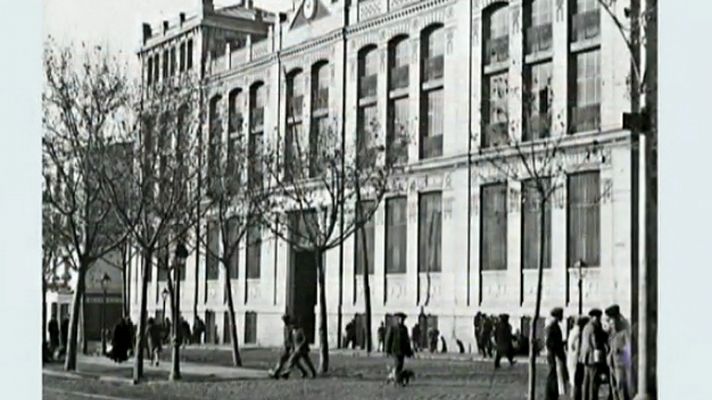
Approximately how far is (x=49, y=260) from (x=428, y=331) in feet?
14.6

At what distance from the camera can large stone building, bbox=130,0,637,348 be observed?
720 cm

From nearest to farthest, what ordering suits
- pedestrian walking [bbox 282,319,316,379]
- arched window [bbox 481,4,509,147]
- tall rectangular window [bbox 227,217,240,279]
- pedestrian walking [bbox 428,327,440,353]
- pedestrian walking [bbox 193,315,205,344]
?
arched window [bbox 481,4,509,147] < pedestrian walking [bbox 428,327,440,353] < pedestrian walking [bbox 282,319,316,379] < tall rectangular window [bbox 227,217,240,279] < pedestrian walking [bbox 193,315,205,344]

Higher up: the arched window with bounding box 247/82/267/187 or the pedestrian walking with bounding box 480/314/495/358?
the arched window with bounding box 247/82/267/187

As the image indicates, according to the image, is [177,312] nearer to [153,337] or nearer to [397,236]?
[153,337]

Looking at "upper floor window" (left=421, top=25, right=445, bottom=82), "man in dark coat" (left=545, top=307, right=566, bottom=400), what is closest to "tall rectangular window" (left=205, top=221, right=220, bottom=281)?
"upper floor window" (left=421, top=25, right=445, bottom=82)

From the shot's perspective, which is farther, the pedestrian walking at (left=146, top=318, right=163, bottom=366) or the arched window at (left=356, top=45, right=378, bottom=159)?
the pedestrian walking at (left=146, top=318, right=163, bottom=366)

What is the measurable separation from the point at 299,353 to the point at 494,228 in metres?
1.81

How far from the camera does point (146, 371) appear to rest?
10.1 meters

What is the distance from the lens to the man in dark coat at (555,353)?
7.33 meters

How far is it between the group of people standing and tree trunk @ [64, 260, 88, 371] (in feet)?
15.6

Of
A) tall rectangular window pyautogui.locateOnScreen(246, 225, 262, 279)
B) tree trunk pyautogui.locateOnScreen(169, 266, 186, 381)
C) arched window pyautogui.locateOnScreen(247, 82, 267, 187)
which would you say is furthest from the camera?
tree trunk pyautogui.locateOnScreen(169, 266, 186, 381)

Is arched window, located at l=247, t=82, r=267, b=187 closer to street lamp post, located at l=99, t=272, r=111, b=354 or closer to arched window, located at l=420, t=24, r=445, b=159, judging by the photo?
arched window, located at l=420, t=24, r=445, b=159

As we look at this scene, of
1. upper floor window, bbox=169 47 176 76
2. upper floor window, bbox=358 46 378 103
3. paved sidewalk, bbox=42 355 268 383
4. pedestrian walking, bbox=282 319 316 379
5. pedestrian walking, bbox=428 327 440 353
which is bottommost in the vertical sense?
paved sidewalk, bbox=42 355 268 383

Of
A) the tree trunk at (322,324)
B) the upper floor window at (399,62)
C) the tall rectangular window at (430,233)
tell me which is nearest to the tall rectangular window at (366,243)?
the tree trunk at (322,324)
